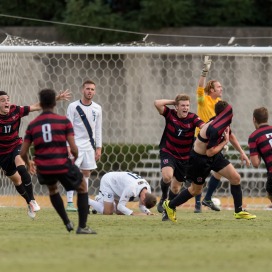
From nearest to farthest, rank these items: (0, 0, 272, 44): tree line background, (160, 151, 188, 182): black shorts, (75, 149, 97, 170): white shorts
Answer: (160, 151, 188, 182): black shorts
(75, 149, 97, 170): white shorts
(0, 0, 272, 44): tree line background

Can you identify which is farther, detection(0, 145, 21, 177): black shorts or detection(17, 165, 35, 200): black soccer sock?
detection(0, 145, 21, 177): black shorts

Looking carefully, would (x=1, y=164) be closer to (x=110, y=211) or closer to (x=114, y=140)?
(x=110, y=211)

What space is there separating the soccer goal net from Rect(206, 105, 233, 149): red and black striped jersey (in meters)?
7.61

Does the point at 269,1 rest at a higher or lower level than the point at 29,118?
higher

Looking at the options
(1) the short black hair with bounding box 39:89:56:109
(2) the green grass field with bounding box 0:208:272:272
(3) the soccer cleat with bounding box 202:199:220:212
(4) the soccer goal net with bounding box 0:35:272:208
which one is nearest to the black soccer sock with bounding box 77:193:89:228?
(2) the green grass field with bounding box 0:208:272:272

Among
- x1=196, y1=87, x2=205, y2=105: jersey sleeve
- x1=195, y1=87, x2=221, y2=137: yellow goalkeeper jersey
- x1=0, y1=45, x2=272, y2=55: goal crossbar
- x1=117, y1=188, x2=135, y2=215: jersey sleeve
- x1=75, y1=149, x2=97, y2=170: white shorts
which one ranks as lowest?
x1=117, y1=188, x2=135, y2=215: jersey sleeve

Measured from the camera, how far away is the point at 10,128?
565 inches

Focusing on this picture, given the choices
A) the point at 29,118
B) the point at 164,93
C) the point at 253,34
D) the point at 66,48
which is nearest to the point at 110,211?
the point at 66,48

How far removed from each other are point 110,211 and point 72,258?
6378 mm

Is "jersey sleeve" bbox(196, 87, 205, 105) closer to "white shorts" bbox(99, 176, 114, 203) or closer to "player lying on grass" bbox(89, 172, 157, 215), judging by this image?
"player lying on grass" bbox(89, 172, 157, 215)

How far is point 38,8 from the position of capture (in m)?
26.6

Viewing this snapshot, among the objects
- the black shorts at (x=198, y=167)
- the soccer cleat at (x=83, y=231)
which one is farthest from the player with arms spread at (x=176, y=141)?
the soccer cleat at (x=83, y=231)

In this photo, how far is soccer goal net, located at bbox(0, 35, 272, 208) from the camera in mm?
20875

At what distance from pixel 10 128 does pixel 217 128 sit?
10.8ft
